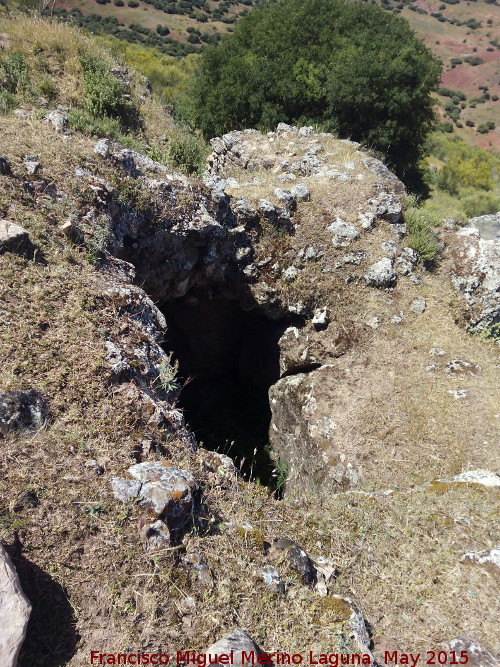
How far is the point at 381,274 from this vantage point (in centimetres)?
818

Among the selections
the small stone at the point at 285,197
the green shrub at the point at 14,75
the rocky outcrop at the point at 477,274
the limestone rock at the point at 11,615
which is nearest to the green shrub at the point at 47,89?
the green shrub at the point at 14,75

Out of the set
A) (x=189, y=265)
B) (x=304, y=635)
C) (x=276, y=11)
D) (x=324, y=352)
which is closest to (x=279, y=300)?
(x=324, y=352)

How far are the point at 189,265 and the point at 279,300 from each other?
179 cm

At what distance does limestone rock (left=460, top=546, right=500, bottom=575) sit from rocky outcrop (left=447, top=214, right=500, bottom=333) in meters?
5.25

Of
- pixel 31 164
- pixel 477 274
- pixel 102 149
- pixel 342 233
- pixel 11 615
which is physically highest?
pixel 102 149

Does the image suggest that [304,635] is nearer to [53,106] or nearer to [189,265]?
[189,265]

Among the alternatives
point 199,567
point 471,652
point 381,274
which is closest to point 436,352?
point 381,274

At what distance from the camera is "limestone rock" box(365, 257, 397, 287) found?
8180 millimetres

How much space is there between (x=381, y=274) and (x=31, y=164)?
5912 mm

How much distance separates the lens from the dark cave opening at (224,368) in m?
9.74

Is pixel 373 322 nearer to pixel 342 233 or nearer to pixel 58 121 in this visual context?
pixel 342 233

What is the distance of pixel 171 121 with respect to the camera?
12.8 meters

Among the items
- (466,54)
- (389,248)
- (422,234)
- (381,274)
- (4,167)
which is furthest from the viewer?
(466,54)

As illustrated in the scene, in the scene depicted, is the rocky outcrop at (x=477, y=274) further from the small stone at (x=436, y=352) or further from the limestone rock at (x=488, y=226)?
the small stone at (x=436, y=352)
